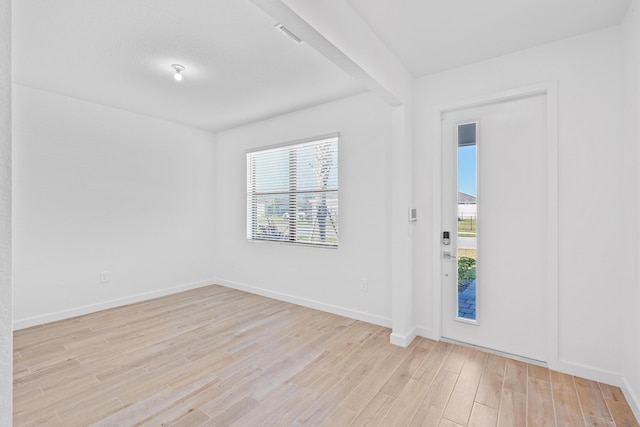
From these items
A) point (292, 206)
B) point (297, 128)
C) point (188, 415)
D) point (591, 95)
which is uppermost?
point (297, 128)

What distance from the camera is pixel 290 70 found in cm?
294

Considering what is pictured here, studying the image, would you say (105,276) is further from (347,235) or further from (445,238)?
(445,238)

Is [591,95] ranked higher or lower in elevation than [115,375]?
higher

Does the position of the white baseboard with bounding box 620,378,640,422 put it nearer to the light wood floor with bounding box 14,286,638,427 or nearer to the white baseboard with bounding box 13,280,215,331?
the light wood floor with bounding box 14,286,638,427

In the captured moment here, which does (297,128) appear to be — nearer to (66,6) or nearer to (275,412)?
(66,6)

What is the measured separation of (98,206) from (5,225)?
3716 millimetres

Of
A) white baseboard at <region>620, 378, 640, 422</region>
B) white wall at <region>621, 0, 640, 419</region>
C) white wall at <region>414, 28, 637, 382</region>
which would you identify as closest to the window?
white wall at <region>414, 28, 637, 382</region>

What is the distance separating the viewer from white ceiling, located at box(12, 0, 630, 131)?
2074 millimetres

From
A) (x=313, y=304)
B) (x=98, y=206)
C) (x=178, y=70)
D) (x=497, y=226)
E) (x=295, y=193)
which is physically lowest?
(x=313, y=304)

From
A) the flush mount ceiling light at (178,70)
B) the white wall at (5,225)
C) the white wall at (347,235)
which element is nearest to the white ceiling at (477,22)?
the white wall at (347,235)

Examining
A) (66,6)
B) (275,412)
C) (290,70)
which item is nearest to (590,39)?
(290,70)

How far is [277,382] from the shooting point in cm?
231

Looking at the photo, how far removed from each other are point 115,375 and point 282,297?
221 centimetres

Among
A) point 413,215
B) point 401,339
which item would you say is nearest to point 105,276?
point 401,339
